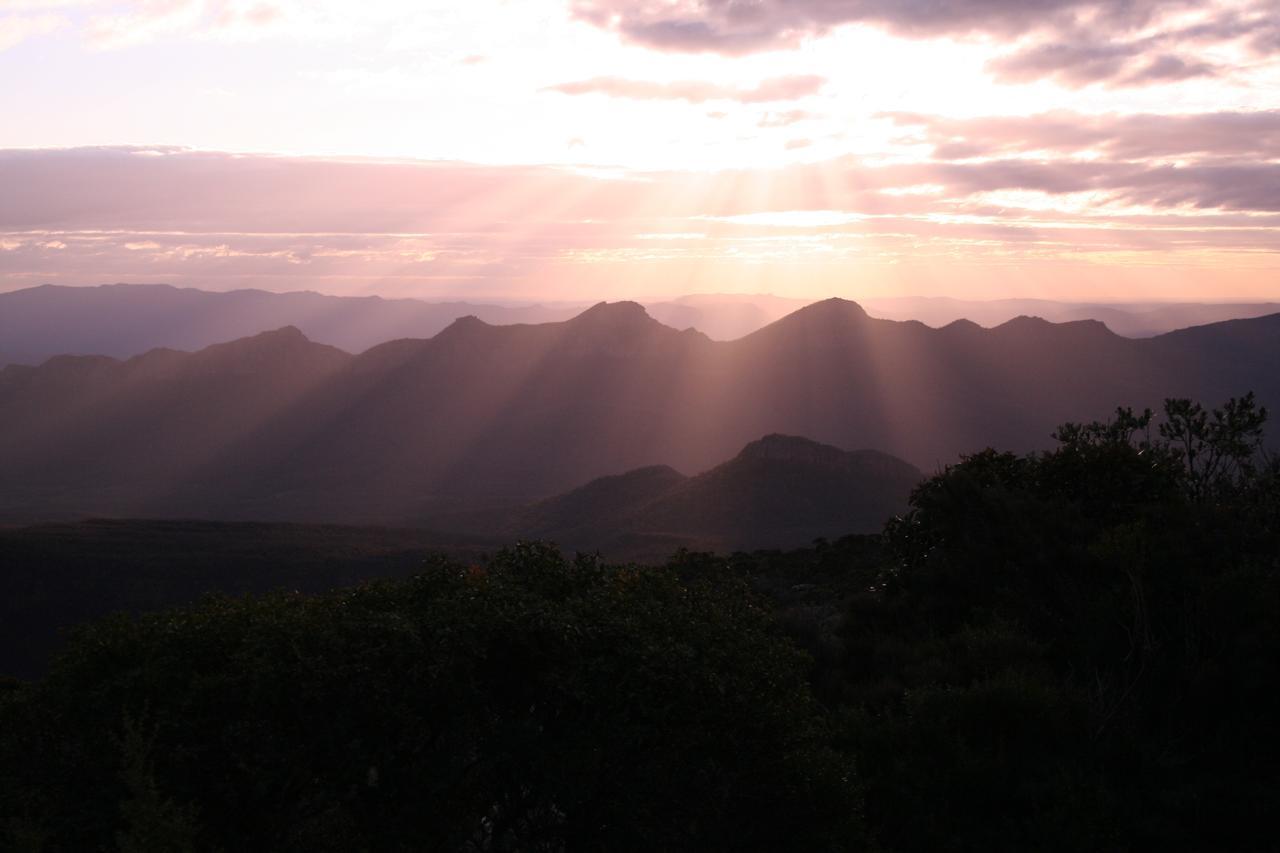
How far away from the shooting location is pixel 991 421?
94.4 meters

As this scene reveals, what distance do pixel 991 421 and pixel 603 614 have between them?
93105 millimetres

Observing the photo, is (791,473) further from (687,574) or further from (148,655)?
(148,655)

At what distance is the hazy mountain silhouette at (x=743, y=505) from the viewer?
58.1 m

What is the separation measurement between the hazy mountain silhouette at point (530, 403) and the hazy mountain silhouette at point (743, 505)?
1915 cm

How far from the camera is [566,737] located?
7016 millimetres

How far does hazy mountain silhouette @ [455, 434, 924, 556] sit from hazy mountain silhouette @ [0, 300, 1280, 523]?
19148 millimetres

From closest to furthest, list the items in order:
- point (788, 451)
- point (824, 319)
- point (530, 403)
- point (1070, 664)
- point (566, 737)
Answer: point (566, 737) → point (1070, 664) → point (788, 451) → point (824, 319) → point (530, 403)

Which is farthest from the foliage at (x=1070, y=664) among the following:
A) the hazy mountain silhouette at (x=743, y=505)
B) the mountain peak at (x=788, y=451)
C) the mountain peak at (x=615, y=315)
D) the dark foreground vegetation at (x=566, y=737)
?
the mountain peak at (x=615, y=315)

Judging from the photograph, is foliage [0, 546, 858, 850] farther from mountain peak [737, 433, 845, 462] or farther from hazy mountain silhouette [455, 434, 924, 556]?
mountain peak [737, 433, 845, 462]

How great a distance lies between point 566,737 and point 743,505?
5530cm

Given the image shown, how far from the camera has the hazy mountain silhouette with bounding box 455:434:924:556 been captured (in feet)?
191

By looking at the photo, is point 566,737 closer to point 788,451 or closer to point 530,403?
point 788,451

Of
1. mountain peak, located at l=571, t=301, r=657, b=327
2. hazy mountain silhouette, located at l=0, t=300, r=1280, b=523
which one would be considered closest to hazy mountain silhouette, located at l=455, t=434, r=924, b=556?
hazy mountain silhouette, located at l=0, t=300, r=1280, b=523

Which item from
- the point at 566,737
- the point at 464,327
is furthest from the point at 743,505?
the point at 464,327
